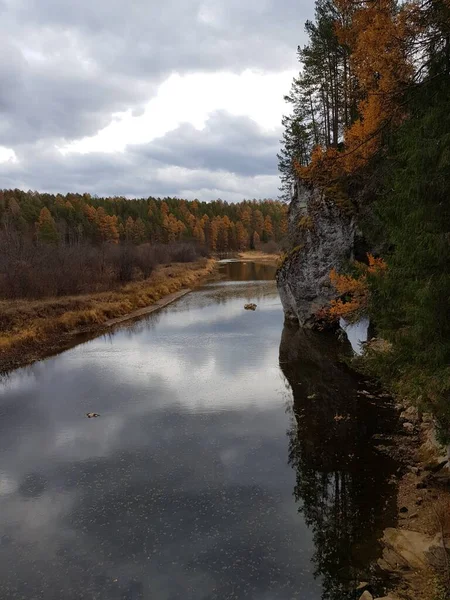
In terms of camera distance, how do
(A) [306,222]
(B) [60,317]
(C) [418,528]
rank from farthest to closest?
(B) [60,317], (A) [306,222], (C) [418,528]

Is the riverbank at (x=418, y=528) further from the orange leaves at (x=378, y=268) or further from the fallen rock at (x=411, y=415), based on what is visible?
the orange leaves at (x=378, y=268)

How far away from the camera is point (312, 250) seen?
102 ft

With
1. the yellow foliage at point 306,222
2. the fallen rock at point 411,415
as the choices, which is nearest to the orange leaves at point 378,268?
the fallen rock at point 411,415

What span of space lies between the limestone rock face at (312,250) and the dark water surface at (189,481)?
7279mm

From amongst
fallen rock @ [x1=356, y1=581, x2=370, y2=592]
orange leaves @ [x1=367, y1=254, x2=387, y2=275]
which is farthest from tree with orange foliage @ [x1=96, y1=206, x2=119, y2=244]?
fallen rock @ [x1=356, y1=581, x2=370, y2=592]

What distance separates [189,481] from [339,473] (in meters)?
4.77

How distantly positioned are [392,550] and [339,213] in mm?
22379

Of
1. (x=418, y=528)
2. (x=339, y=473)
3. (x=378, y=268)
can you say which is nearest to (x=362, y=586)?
(x=418, y=528)

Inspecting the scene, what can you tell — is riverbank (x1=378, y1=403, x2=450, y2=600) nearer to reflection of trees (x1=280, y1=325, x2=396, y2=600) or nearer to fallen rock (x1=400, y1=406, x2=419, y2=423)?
reflection of trees (x1=280, y1=325, x2=396, y2=600)

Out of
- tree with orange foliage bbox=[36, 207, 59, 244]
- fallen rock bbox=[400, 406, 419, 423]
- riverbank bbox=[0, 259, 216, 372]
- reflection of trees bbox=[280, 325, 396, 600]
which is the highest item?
tree with orange foliage bbox=[36, 207, 59, 244]

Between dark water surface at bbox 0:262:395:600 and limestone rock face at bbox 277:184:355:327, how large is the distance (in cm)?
728

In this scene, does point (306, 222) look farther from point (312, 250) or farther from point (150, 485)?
point (150, 485)

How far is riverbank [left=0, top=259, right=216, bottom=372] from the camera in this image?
29.1 m

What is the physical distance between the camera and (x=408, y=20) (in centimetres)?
953
